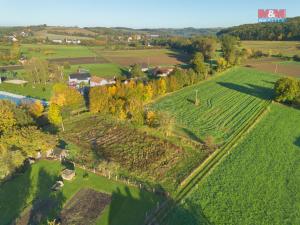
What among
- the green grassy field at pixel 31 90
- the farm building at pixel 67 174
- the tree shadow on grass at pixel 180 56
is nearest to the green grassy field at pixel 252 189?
the farm building at pixel 67 174

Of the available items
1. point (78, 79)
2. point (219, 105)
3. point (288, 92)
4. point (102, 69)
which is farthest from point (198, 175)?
point (102, 69)

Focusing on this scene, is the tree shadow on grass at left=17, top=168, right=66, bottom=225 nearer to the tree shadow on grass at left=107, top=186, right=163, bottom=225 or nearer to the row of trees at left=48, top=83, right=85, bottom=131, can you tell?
the tree shadow on grass at left=107, top=186, right=163, bottom=225

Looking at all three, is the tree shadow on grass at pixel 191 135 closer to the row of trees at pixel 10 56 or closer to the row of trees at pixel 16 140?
the row of trees at pixel 16 140

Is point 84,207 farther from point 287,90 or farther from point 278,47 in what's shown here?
point 278,47

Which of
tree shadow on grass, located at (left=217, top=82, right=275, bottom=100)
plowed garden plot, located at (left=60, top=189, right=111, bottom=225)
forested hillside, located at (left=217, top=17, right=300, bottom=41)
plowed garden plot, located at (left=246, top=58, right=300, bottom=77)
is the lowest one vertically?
plowed garden plot, located at (left=60, top=189, right=111, bottom=225)

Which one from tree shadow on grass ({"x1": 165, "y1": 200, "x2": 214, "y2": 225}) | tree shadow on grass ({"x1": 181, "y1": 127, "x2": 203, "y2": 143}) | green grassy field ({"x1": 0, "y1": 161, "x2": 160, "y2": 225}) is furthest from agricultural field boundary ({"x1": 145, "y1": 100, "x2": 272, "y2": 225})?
tree shadow on grass ({"x1": 181, "y1": 127, "x2": 203, "y2": 143})

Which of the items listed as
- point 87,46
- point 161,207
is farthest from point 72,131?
point 87,46
